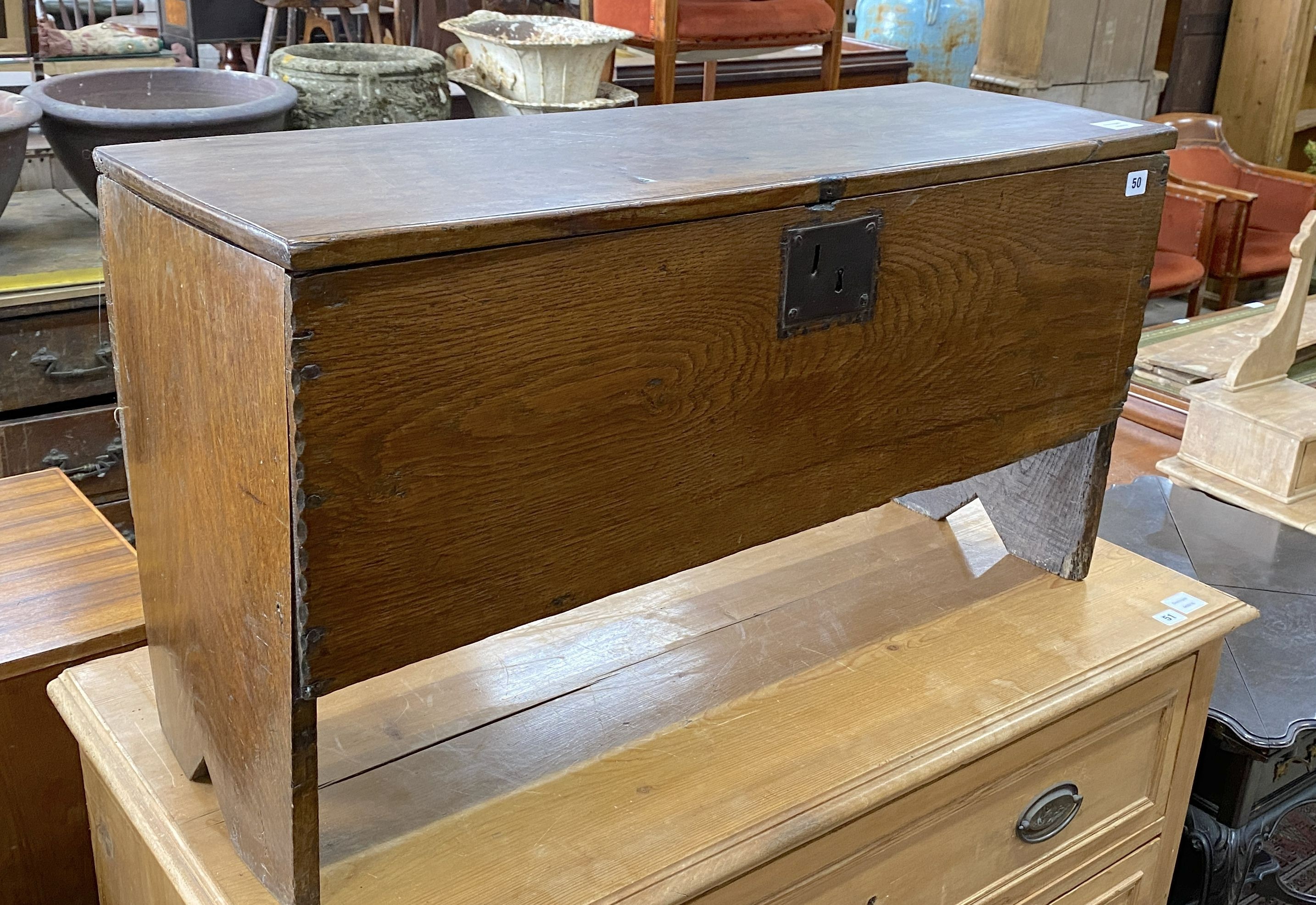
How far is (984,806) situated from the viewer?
1080 mm

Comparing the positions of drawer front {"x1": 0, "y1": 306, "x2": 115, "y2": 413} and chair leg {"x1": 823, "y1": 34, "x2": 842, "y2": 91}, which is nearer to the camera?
drawer front {"x1": 0, "y1": 306, "x2": 115, "y2": 413}

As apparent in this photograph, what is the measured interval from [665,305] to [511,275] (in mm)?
123

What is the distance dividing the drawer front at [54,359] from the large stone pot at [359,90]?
19.6 inches

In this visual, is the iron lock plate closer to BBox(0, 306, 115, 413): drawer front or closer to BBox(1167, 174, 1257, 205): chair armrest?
BBox(0, 306, 115, 413): drawer front

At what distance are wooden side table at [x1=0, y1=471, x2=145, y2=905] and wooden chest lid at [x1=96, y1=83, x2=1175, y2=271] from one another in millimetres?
614

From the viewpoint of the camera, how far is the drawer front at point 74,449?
1.89 meters

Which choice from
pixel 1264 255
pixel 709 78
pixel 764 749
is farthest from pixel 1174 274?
pixel 764 749

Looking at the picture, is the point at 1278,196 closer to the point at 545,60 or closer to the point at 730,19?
the point at 730,19

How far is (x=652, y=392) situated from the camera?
821mm

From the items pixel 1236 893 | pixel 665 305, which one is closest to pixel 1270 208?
pixel 1236 893

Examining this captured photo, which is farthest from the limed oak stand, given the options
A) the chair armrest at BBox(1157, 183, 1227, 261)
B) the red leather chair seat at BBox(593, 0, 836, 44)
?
the chair armrest at BBox(1157, 183, 1227, 261)

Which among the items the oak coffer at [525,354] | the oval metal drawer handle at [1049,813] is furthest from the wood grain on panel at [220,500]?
the oval metal drawer handle at [1049,813]

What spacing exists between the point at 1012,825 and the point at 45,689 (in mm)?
942

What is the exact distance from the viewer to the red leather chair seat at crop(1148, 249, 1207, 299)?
377 centimetres
